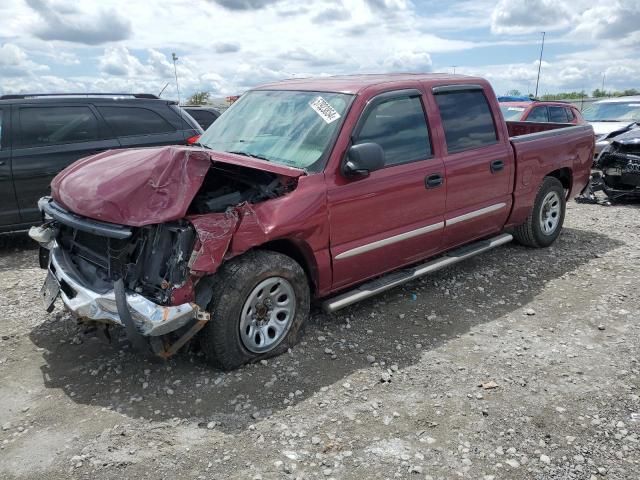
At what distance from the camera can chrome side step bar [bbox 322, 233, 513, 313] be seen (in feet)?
13.7

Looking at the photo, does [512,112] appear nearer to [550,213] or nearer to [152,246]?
[550,213]

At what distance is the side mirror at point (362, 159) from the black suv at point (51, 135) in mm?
2565

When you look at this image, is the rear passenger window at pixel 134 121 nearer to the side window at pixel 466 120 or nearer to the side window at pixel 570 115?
the side window at pixel 466 120

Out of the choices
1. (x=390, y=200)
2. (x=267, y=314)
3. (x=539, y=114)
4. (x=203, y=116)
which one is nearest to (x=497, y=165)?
(x=390, y=200)

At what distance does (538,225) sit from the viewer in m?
6.25

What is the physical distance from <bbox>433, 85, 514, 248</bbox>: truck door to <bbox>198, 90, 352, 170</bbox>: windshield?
3.80 ft

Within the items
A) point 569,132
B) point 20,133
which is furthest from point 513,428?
point 20,133

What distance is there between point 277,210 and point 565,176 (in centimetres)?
440

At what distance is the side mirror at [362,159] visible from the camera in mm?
3881

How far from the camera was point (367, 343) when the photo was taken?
420 centimetres

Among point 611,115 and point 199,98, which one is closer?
point 611,115

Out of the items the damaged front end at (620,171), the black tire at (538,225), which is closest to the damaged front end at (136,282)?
the black tire at (538,225)

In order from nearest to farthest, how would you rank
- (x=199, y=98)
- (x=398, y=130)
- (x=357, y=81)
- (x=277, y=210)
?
(x=277, y=210)
(x=398, y=130)
(x=357, y=81)
(x=199, y=98)

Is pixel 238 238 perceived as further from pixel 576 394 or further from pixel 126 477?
pixel 576 394
